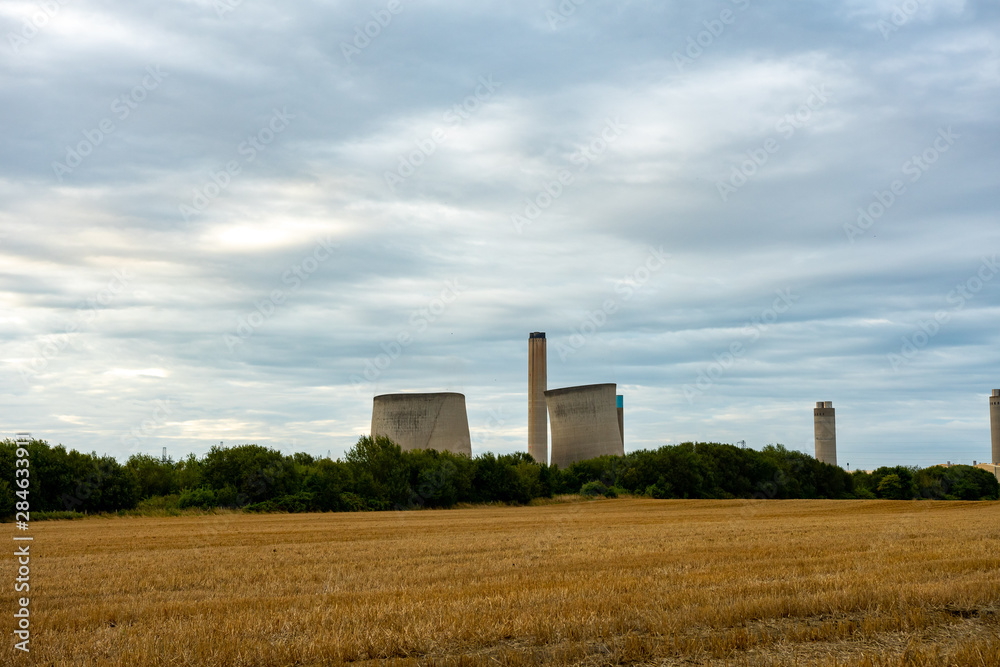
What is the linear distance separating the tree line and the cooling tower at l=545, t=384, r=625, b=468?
23.0 ft

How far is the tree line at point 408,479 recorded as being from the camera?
50.3 meters

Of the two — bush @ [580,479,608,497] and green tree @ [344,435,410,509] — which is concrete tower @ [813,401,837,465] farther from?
green tree @ [344,435,410,509]

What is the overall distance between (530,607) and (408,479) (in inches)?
2137

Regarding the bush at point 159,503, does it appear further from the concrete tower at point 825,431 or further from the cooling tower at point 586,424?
the concrete tower at point 825,431

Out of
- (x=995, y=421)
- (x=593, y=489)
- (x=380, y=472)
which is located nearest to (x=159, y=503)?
(x=380, y=472)

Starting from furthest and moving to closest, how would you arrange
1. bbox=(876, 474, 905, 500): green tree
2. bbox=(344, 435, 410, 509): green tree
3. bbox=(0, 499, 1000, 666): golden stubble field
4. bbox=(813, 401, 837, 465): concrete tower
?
1. bbox=(813, 401, 837, 465): concrete tower
2. bbox=(876, 474, 905, 500): green tree
3. bbox=(344, 435, 410, 509): green tree
4. bbox=(0, 499, 1000, 666): golden stubble field

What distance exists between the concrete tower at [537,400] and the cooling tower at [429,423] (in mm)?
33694

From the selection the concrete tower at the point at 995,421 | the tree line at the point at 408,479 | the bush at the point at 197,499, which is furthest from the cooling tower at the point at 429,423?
the concrete tower at the point at 995,421

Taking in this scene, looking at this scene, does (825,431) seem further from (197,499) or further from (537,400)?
(197,499)

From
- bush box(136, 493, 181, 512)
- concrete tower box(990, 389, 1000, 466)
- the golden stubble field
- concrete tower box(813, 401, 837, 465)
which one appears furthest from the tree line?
concrete tower box(990, 389, 1000, 466)

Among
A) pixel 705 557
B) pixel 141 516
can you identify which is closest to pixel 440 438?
pixel 141 516

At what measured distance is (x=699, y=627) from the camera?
9.78 m

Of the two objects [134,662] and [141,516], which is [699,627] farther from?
[141,516]

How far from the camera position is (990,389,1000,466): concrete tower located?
148625mm
